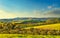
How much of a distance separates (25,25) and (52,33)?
2.76 ft

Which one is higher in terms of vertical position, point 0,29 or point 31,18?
point 31,18

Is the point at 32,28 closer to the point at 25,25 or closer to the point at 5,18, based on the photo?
the point at 25,25

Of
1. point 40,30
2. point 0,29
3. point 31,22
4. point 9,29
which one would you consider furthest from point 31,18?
point 0,29

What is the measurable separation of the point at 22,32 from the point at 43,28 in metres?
0.64

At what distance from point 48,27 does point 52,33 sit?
8.6 inches

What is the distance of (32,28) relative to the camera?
4055 mm

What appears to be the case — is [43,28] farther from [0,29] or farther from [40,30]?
[0,29]

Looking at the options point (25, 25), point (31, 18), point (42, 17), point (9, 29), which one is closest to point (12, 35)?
point (9, 29)

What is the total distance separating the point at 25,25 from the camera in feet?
13.5

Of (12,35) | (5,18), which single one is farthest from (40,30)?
(5,18)

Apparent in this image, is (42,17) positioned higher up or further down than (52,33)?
higher up

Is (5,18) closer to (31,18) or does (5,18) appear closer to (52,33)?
(31,18)

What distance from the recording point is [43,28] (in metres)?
4.11

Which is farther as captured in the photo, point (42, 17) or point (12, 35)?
point (42, 17)
